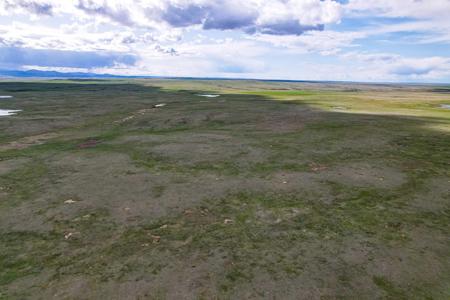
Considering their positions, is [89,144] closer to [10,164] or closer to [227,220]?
[10,164]

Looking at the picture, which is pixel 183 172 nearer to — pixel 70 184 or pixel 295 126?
pixel 70 184

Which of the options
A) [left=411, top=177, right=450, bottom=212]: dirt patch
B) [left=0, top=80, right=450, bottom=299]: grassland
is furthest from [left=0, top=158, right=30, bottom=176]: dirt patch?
[left=411, top=177, right=450, bottom=212]: dirt patch

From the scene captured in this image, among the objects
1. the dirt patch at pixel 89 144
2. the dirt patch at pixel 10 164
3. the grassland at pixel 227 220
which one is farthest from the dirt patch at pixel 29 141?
the dirt patch at pixel 10 164

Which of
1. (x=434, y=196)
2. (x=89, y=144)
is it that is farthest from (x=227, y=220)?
(x=89, y=144)

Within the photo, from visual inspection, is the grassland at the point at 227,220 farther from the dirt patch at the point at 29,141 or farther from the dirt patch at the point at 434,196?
Answer: the dirt patch at the point at 29,141

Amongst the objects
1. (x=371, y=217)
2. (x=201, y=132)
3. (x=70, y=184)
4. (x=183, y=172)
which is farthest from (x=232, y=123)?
(x=371, y=217)

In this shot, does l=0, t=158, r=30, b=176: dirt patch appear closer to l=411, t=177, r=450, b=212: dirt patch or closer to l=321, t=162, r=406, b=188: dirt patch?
l=321, t=162, r=406, b=188: dirt patch

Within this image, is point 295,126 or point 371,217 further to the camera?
point 295,126

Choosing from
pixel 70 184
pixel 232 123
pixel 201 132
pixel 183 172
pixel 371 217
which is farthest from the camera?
pixel 232 123
